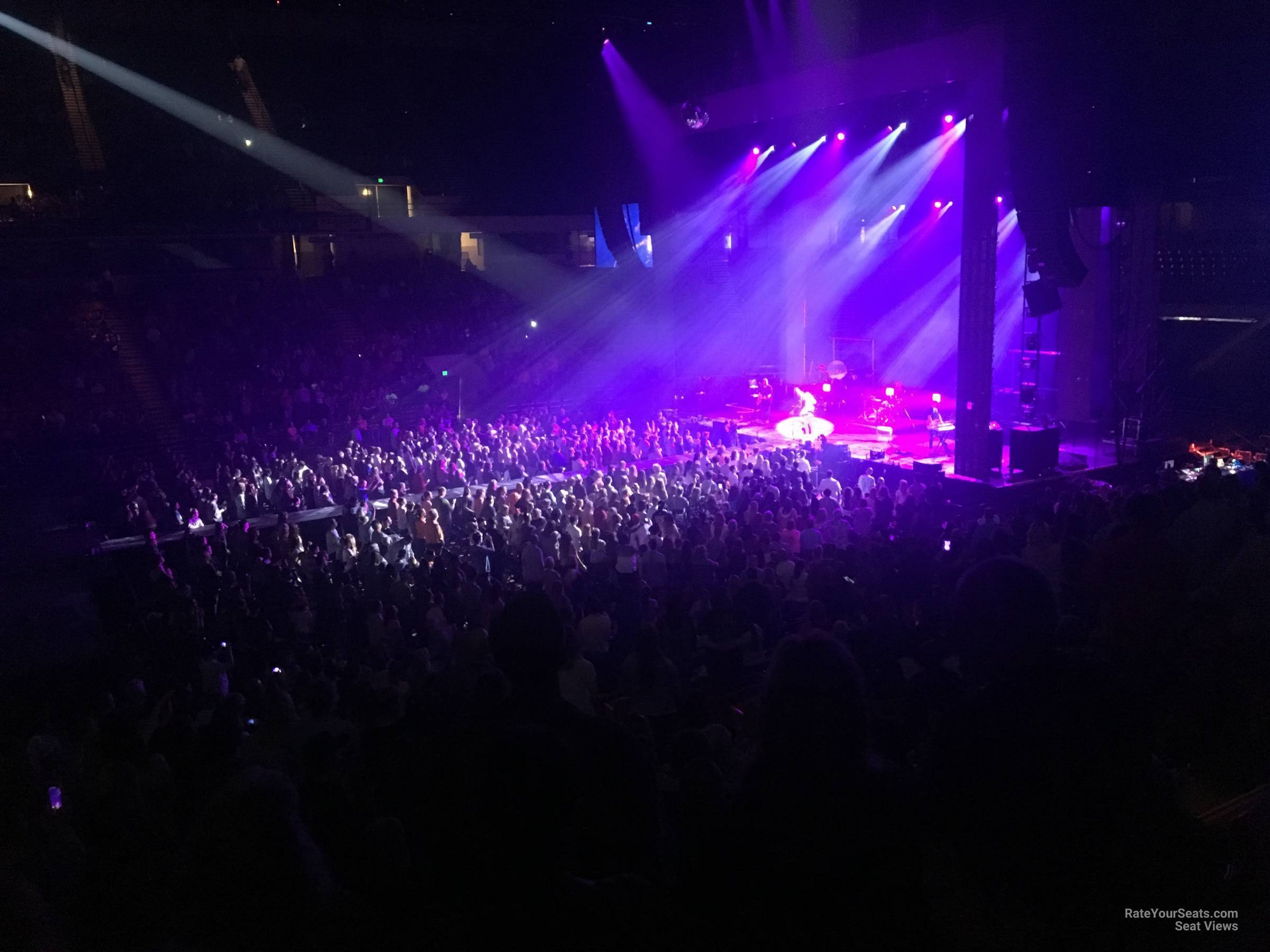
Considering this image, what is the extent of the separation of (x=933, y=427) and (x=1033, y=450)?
15.4ft

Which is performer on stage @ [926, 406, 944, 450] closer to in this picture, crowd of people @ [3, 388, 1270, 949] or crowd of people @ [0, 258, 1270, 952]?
crowd of people @ [0, 258, 1270, 952]

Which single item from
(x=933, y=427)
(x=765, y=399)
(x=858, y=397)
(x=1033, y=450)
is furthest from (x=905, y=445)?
(x=1033, y=450)

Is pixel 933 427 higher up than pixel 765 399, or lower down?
lower down

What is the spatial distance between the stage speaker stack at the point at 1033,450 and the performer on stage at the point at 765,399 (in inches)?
339

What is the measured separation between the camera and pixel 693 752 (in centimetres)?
333

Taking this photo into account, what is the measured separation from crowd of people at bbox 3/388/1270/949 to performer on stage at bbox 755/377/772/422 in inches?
515

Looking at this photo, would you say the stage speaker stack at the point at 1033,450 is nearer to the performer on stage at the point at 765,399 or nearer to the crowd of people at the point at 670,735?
the crowd of people at the point at 670,735

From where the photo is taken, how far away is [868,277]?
22500mm

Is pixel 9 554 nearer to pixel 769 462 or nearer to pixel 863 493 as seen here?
pixel 769 462

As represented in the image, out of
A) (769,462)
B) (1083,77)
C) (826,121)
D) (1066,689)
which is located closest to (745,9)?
(826,121)

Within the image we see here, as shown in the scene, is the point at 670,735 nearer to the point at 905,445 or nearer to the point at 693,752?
the point at 693,752

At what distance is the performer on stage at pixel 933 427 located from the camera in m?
17.2

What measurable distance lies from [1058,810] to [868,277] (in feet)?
72.2

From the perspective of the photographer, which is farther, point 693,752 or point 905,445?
point 905,445
